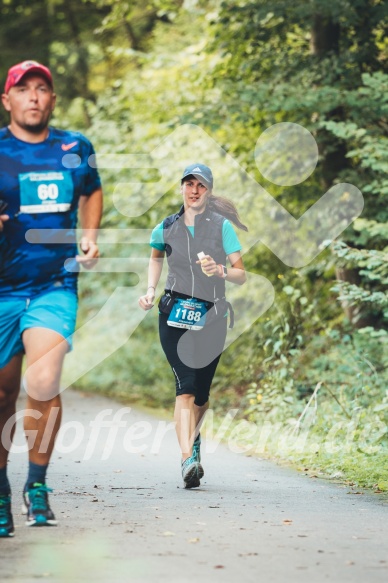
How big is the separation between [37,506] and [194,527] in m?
0.82

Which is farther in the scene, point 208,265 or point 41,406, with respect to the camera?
point 208,265

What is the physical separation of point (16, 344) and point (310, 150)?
26.8 feet

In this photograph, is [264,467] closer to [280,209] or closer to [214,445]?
[214,445]

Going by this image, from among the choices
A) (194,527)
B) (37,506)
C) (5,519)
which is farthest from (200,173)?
(5,519)

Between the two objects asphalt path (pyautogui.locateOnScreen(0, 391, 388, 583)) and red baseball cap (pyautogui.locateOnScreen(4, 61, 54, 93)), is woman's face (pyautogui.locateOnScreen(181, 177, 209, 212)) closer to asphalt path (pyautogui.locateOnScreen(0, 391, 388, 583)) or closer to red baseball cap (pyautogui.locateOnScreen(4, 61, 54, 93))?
asphalt path (pyautogui.locateOnScreen(0, 391, 388, 583))

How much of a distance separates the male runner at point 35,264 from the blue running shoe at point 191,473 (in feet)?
6.42

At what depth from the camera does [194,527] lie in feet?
18.6

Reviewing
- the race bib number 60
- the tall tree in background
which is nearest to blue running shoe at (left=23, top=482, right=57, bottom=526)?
the race bib number 60

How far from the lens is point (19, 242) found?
565cm

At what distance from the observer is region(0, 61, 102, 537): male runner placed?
555 centimetres

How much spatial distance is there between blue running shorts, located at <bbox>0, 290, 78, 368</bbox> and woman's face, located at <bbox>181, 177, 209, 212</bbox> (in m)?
2.37

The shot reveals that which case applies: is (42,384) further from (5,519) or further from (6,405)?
(5,519)

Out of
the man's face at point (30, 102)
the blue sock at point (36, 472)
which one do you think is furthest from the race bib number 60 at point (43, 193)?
the blue sock at point (36, 472)

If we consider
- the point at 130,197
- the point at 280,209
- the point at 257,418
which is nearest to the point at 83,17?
the point at 130,197
